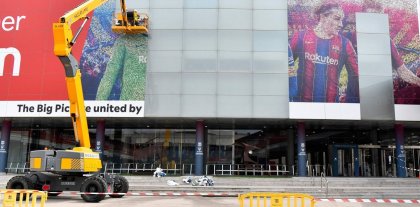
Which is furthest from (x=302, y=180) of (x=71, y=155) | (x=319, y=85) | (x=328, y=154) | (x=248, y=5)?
(x=71, y=155)

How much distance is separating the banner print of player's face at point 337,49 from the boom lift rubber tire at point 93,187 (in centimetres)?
1869

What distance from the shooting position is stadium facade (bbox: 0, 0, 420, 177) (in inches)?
1323

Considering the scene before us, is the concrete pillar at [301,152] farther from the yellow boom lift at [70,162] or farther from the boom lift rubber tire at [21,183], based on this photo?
the boom lift rubber tire at [21,183]

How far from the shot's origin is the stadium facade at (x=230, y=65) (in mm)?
33594

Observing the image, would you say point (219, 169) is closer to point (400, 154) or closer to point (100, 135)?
point (100, 135)

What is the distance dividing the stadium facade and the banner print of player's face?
8 centimetres

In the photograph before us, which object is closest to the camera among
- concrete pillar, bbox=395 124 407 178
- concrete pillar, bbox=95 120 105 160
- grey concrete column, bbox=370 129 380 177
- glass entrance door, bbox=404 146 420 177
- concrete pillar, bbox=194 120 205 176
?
concrete pillar, bbox=194 120 205 176

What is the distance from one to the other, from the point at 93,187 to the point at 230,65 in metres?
17.7

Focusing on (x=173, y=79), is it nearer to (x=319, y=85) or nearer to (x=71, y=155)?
(x=319, y=85)

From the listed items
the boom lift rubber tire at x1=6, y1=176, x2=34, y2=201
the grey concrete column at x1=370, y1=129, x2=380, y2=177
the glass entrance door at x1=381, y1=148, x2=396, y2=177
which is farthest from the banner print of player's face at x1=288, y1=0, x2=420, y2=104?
the boom lift rubber tire at x1=6, y1=176, x2=34, y2=201

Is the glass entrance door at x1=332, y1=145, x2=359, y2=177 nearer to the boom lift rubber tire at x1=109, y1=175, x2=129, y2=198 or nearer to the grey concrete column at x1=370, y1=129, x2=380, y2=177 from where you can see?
the grey concrete column at x1=370, y1=129, x2=380, y2=177

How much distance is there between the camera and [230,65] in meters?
34.0

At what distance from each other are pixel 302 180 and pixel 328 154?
1123 centimetres

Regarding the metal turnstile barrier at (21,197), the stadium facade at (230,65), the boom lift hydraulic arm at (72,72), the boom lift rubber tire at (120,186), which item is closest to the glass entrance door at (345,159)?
the stadium facade at (230,65)
